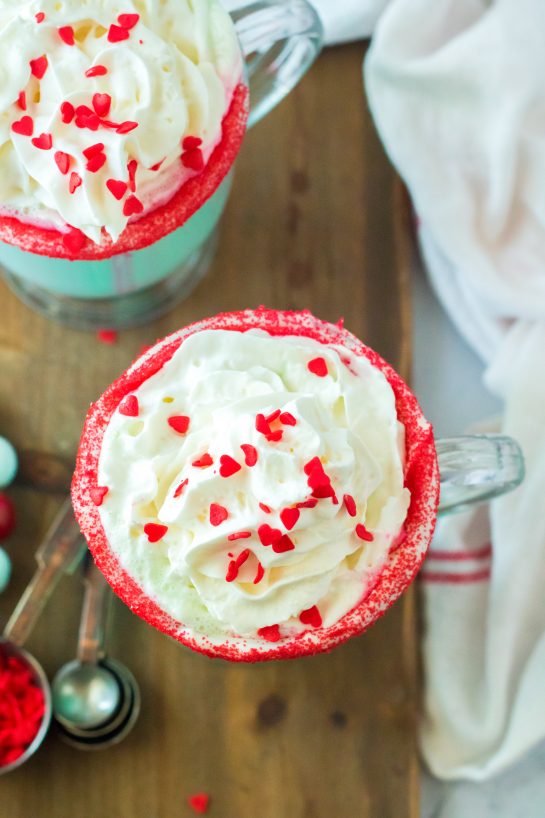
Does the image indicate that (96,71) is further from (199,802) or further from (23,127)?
(199,802)

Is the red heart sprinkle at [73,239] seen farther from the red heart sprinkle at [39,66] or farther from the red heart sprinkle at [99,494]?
the red heart sprinkle at [99,494]

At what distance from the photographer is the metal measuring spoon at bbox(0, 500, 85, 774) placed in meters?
1.20

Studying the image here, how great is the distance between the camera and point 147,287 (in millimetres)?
1349

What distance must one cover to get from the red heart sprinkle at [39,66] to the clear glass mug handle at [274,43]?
1.01 ft

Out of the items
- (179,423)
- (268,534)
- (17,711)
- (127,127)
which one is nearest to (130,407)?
(179,423)

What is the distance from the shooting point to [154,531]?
34.9 inches

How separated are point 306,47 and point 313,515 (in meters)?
0.70

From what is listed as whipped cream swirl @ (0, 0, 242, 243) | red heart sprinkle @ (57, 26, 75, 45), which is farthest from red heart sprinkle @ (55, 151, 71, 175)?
red heart sprinkle @ (57, 26, 75, 45)

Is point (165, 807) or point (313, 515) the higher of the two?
point (313, 515)

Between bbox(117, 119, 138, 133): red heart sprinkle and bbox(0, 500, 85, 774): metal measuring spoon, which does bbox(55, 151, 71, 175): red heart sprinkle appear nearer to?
bbox(117, 119, 138, 133): red heart sprinkle

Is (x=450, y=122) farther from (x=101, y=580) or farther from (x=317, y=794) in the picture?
(x=317, y=794)

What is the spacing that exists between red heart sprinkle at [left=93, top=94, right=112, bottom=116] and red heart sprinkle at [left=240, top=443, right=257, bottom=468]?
0.39 meters

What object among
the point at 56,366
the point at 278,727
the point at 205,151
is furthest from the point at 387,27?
the point at 278,727

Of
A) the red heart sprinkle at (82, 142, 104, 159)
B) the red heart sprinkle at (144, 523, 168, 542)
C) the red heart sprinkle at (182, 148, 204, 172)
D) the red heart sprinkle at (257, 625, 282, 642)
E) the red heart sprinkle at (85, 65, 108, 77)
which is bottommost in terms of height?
the red heart sprinkle at (257, 625, 282, 642)
